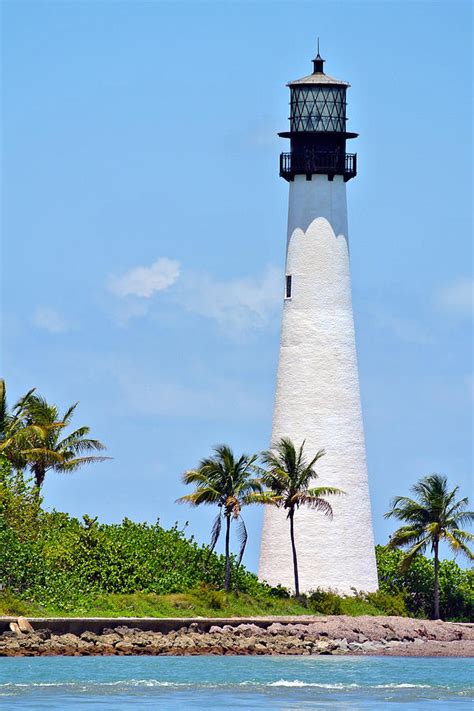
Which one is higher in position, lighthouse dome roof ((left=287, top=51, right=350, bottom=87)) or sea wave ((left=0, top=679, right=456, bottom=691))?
lighthouse dome roof ((left=287, top=51, right=350, bottom=87))

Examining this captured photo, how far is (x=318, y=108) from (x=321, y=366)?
8789 millimetres

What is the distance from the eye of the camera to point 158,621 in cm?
6319

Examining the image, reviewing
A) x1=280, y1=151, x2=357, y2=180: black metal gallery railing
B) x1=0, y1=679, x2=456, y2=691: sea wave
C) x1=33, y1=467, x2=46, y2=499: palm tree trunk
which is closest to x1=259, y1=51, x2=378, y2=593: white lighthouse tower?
x1=280, y1=151, x2=357, y2=180: black metal gallery railing

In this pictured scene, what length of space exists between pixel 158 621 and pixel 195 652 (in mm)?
1843

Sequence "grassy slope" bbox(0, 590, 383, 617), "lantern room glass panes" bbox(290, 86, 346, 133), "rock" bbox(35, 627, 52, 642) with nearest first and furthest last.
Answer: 1. "rock" bbox(35, 627, 52, 642)
2. "grassy slope" bbox(0, 590, 383, 617)
3. "lantern room glass panes" bbox(290, 86, 346, 133)

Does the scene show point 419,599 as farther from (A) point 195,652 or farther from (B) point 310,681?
(B) point 310,681

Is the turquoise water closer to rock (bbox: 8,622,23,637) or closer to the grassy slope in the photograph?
rock (bbox: 8,622,23,637)

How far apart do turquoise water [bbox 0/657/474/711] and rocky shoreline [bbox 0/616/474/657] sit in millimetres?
624

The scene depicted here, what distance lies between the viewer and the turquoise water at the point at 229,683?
50500 millimetres

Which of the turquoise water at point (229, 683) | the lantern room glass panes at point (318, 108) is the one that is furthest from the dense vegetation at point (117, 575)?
the lantern room glass panes at point (318, 108)

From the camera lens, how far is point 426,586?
76.1 metres

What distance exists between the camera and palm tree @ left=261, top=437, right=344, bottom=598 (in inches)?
2739

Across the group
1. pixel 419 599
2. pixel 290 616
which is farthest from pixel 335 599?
pixel 419 599

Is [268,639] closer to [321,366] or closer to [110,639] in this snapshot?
[110,639]
